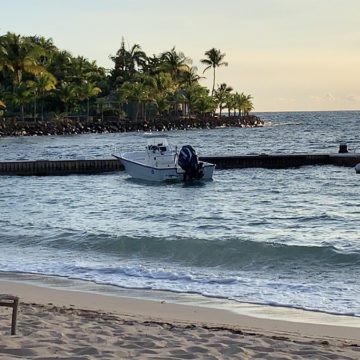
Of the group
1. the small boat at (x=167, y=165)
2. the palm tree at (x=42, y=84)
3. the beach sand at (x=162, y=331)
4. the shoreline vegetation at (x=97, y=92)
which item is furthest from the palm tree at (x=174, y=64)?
the beach sand at (x=162, y=331)

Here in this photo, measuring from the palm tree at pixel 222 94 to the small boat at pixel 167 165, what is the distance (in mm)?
102523

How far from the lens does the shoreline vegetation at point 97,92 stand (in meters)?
93.6

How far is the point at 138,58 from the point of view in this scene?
121938 mm

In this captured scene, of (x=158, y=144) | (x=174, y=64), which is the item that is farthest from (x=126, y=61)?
(x=158, y=144)

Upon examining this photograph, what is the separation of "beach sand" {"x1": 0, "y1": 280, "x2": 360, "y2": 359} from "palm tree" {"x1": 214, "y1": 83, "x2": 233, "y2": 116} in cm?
12803

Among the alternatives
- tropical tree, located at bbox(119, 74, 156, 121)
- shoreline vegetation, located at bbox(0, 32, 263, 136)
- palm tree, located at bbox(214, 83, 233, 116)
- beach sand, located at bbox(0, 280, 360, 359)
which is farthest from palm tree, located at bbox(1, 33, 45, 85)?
beach sand, located at bbox(0, 280, 360, 359)

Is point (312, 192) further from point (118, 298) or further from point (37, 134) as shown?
point (37, 134)

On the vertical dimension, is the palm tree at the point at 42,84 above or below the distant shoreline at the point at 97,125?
above

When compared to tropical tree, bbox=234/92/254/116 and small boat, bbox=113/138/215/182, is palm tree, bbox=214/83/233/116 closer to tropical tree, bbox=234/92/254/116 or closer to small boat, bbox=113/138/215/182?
tropical tree, bbox=234/92/254/116

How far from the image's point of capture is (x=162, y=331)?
8.91 meters

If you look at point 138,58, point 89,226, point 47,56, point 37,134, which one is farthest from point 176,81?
point 89,226

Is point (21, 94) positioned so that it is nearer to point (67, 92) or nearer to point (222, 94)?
point (67, 92)

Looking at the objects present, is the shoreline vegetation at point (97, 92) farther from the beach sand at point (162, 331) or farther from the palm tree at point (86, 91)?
the beach sand at point (162, 331)

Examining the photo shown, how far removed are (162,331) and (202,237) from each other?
9765mm
